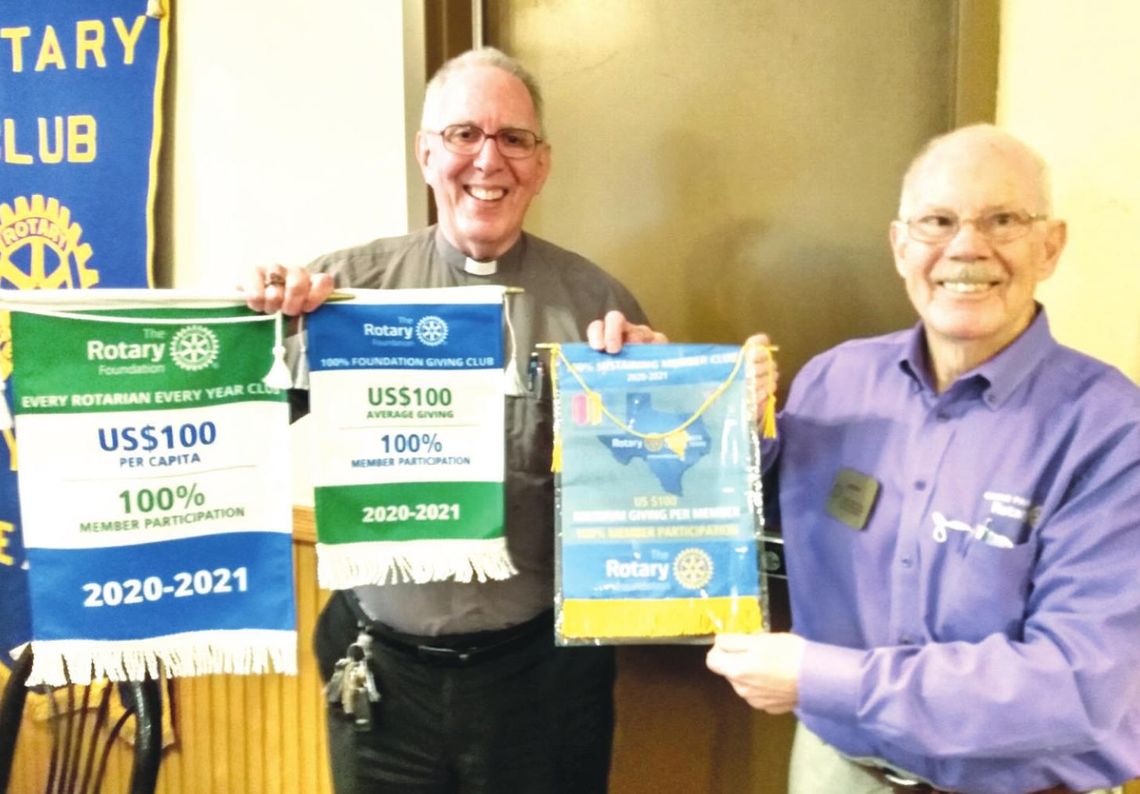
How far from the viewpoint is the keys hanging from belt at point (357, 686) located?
140cm

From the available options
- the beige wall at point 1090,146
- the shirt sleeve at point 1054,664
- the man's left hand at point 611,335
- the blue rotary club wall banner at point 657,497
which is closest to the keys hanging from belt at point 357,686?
the blue rotary club wall banner at point 657,497

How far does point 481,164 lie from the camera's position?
4.56 ft

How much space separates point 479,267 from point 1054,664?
983 mm

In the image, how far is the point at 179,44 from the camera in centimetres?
204

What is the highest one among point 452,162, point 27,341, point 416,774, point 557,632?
point 452,162

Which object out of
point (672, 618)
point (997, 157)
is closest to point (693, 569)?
point (672, 618)

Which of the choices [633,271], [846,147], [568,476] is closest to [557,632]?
[568,476]

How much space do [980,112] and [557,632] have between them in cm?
108

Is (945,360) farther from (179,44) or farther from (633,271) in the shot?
(179,44)

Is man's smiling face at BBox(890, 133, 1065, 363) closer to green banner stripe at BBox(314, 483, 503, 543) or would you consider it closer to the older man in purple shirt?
the older man in purple shirt

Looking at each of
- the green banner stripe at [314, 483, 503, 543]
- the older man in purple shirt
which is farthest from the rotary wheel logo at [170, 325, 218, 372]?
the older man in purple shirt

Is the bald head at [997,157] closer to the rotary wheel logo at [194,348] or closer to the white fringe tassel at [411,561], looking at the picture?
the white fringe tassel at [411,561]

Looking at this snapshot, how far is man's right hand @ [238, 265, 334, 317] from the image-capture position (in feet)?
4.10

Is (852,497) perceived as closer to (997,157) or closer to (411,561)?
(997,157)
